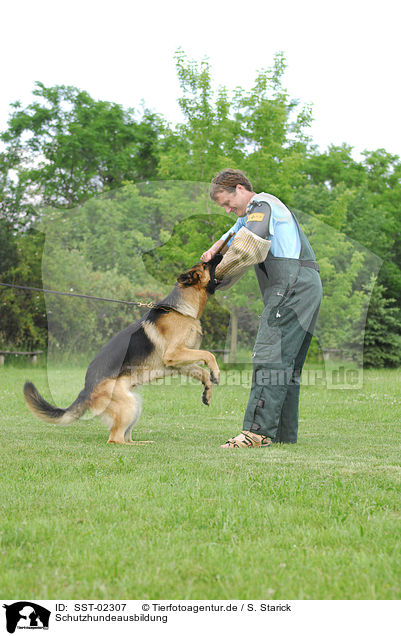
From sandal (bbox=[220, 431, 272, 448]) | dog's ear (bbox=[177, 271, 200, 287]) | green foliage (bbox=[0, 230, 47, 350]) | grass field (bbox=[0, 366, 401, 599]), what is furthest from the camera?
green foliage (bbox=[0, 230, 47, 350])

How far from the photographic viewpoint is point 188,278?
20.2ft

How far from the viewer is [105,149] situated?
104ft

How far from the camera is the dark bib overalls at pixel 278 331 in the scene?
5.88 meters

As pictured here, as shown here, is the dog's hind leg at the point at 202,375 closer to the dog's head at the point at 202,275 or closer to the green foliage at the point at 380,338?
the dog's head at the point at 202,275

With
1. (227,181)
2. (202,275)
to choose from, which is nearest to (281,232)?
(227,181)

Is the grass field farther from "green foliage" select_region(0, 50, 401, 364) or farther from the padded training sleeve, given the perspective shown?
the padded training sleeve

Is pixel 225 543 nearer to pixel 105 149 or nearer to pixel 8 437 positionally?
pixel 8 437

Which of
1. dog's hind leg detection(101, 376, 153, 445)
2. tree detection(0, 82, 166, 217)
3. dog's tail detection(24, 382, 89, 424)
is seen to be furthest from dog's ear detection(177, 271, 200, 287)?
tree detection(0, 82, 166, 217)

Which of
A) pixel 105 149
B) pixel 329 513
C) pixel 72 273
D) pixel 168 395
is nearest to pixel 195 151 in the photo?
pixel 168 395

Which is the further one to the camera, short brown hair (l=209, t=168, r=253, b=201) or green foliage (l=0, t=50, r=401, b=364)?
green foliage (l=0, t=50, r=401, b=364)

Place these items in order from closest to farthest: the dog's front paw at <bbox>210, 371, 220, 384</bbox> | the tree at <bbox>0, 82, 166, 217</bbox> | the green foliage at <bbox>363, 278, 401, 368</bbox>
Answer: the dog's front paw at <bbox>210, 371, 220, 384</bbox> < the green foliage at <bbox>363, 278, 401, 368</bbox> < the tree at <bbox>0, 82, 166, 217</bbox>
